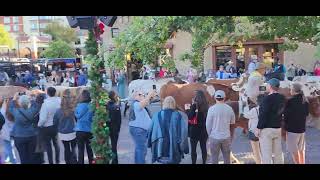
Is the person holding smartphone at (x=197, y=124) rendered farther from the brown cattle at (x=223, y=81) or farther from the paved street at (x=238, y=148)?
the brown cattle at (x=223, y=81)

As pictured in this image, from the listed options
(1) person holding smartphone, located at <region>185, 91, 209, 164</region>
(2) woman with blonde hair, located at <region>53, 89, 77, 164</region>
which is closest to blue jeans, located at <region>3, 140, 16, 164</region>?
(2) woman with blonde hair, located at <region>53, 89, 77, 164</region>

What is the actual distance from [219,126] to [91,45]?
216cm

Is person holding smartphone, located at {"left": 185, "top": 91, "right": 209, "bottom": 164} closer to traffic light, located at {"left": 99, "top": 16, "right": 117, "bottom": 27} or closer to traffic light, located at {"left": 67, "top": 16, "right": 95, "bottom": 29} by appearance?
traffic light, located at {"left": 99, "top": 16, "right": 117, "bottom": 27}

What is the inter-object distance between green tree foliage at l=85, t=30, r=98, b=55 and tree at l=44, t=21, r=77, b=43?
24 cm

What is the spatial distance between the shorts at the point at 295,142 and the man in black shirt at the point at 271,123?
151 millimetres

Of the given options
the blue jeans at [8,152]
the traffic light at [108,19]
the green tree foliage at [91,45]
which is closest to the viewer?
the traffic light at [108,19]

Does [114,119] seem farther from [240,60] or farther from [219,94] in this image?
[240,60]

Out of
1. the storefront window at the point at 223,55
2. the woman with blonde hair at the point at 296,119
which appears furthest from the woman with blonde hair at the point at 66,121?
the woman with blonde hair at the point at 296,119

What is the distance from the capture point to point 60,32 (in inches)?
270

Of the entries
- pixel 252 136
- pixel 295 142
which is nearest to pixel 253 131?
pixel 252 136

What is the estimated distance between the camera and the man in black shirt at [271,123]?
6730mm
